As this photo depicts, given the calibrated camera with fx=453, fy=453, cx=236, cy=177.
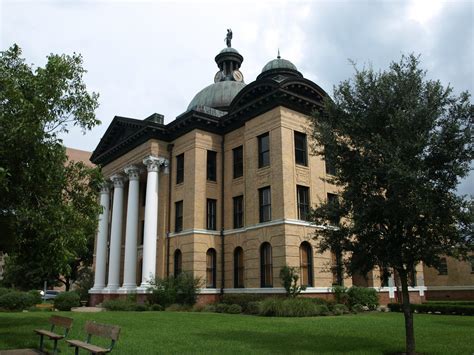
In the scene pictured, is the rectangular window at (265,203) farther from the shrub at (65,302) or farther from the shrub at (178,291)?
the shrub at (65,302)

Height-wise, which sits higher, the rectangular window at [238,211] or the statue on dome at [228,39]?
the statue on dome at [228,39]

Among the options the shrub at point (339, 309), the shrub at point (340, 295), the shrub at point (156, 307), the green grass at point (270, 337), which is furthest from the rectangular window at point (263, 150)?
the green grass at point (270, 337)

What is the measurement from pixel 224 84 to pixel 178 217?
13.8m

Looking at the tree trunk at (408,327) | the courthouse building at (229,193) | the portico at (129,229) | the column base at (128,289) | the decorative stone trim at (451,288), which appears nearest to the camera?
the tree trunk at (408,327)

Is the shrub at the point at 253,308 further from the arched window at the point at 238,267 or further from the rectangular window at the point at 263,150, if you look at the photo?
the rectangular window at the point at 263,150

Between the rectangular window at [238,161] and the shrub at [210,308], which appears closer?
the shrub at [210,308]

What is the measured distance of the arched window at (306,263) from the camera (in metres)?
24.6

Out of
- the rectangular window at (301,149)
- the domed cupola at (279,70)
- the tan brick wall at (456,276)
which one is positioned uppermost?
the domed cupola at (279,70)

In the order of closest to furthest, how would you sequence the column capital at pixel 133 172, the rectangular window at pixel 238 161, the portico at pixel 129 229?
the rectangular window at pixel 238 161 < the portico at pixel 129 229 < the column capital at pixel 133 172

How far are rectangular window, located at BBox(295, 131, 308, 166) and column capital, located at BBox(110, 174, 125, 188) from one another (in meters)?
15.9

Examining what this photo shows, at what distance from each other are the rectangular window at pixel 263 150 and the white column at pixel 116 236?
545 inches

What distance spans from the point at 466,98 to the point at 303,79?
15.7m

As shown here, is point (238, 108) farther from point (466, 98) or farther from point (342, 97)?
point (466, 98)

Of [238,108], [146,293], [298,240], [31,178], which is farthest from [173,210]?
[31,178]
